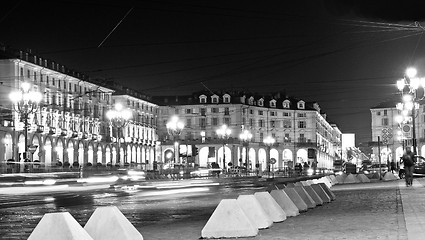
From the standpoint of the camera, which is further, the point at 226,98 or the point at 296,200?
the point at 226,98

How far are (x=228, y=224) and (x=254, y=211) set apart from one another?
167 cm

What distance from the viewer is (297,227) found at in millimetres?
12820

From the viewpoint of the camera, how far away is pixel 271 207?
1405 cm

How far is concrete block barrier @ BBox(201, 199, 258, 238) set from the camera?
36.6 ft

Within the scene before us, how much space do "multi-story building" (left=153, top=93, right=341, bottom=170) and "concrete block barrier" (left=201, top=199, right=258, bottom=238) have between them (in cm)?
13635

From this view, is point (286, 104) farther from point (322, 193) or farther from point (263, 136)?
point (322, 193)

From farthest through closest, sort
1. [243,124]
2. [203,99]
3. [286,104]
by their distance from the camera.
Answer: [286,104] → [203,99] → [243,124]

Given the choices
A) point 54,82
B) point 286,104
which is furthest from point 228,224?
point 286,104

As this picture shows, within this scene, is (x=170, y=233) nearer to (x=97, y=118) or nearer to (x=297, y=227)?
(x=297, y=227)

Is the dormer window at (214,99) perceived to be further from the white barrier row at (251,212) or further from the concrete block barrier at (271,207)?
the concrete block barrier at (271,207)

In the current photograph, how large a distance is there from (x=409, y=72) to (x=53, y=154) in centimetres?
6678

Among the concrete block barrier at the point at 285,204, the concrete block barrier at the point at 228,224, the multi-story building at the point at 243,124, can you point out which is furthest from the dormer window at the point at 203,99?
the concrete block barrier at the point at 228,224

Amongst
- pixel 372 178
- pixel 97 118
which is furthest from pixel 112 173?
pixel 97 118

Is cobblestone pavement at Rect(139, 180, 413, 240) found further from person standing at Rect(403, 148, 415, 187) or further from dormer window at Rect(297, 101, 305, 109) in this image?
dormer window at Rect(297, 101, 305, 109)
